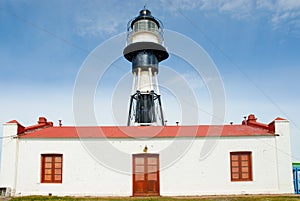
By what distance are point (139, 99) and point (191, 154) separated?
647 centimetres

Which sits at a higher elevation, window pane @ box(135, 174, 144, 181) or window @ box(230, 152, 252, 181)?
window @ box(230, 152, 252, 181)

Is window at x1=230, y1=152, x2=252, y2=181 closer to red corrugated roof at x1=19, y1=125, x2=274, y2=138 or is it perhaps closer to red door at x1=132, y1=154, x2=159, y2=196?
red corrugated roof at x1=19, y1=125, x2=274, y2=138

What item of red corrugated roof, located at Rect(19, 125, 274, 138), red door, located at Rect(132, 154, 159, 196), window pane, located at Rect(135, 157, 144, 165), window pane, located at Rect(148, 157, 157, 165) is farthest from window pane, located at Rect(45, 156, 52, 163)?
window pane, located at Rect(148, 157, 157, 165)

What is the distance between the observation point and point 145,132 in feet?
49.0

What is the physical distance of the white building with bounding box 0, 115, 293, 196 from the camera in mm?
14102

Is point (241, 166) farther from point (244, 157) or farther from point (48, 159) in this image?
point (48, 159)

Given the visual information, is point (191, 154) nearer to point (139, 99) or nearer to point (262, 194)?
point (262, 194)

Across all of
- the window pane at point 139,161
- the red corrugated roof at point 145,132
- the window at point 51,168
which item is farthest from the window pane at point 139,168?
the window at point 51,168

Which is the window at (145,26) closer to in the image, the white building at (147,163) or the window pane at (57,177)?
the white building at (147,163)

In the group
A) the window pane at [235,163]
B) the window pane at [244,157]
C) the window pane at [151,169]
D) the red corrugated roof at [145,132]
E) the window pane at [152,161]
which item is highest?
the red corrugated roof at [145,132]

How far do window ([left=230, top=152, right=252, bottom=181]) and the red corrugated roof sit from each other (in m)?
0.97

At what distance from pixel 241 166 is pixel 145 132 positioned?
4.68m

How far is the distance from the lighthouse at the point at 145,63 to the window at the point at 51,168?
230 inches

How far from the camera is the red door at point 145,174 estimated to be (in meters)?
14.1
